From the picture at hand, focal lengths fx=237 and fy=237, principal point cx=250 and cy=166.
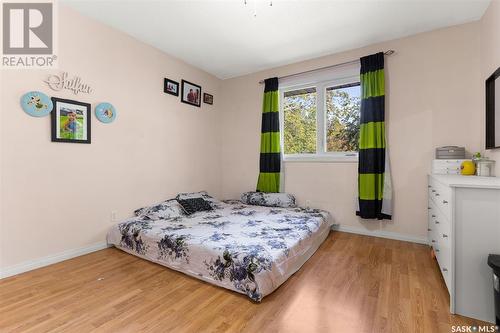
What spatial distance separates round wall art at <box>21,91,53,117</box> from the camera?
7.02 feet

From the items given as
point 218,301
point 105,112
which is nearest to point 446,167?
point 218,301

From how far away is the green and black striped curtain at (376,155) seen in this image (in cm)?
298

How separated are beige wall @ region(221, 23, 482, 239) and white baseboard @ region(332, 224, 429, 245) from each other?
3 centimetres

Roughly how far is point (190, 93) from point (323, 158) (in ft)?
7.59

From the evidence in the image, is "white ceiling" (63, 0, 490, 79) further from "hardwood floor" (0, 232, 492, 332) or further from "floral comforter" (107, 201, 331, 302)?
"hardwood floor" (0, 232, 492, 332)

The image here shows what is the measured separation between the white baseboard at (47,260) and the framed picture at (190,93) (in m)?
2.29

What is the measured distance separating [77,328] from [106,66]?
8.45ft

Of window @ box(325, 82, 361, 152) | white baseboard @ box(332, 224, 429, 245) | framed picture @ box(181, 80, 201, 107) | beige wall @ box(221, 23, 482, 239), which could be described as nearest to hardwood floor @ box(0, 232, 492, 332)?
white baseboard @ box(332, 224, 429, 245)

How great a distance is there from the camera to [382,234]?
307cm

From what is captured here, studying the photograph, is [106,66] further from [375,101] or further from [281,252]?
[375,101]

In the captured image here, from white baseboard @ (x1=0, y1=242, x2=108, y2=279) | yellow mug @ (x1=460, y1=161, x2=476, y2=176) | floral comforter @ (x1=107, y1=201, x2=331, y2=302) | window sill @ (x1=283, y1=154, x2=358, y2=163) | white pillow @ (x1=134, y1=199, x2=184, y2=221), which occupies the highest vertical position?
window sill @ (x1=283, y1=154, x2=358, y2=163)

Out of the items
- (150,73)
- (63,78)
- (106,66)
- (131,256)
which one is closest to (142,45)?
(150,73)

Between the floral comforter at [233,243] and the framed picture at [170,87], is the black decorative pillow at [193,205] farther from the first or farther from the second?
the framed picture at [170,87]

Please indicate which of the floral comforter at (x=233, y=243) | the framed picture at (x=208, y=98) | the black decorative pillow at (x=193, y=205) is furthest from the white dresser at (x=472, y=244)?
the framed picture at (x=208, y=98)
